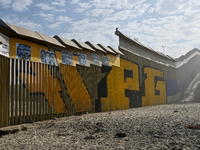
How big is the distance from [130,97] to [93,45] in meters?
4.21

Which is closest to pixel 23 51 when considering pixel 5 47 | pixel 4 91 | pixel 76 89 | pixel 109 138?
pixel 5 47

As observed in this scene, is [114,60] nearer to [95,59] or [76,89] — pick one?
[95,59]

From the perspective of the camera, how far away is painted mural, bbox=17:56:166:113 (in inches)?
220

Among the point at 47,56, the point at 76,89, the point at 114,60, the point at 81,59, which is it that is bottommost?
the point at 76,89

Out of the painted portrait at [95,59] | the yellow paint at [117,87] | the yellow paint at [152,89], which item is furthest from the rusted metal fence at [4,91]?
the yellow paint at [152,89]

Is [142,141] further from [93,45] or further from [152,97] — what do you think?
[152,97]

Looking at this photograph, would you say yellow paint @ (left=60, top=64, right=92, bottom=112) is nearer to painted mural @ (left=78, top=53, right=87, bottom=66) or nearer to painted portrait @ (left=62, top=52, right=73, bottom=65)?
painted portrait @ (left=62, top=52, right=73, bottom=65)

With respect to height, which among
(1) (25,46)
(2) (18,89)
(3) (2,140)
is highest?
(1) (25,46)

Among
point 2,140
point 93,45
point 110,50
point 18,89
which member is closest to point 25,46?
point 18,89

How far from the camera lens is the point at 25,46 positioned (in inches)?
206

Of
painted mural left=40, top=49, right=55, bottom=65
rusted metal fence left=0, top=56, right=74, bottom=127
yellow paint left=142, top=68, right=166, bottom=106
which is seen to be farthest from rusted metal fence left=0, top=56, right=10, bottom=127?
yellow paint left=142, top=68, right=166, bottom=106

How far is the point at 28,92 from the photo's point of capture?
4.86m

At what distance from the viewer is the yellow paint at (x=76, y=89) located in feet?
20.9

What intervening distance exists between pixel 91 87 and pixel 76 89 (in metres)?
0.94
